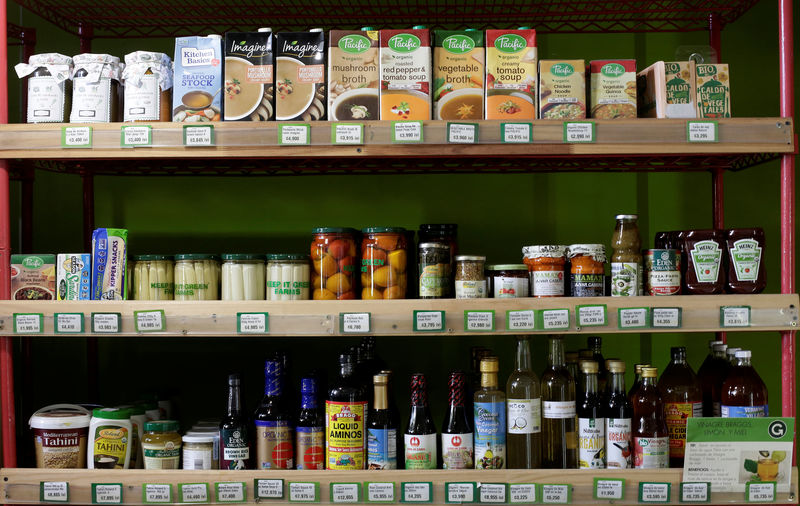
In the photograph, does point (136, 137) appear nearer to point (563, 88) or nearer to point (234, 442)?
point (234, 442)

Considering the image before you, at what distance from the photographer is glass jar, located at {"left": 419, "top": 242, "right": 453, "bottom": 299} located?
1848 millimetres

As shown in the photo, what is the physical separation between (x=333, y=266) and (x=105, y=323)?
2.07 ft

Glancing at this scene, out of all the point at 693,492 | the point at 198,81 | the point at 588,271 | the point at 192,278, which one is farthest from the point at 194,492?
the point at 693,492

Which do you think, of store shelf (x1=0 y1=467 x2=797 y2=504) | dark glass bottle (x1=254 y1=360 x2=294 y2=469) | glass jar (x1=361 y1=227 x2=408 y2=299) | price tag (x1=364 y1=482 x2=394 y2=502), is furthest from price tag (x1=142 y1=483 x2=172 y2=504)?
glass jar (x1=361 y1=227 x2=408 y2=299)

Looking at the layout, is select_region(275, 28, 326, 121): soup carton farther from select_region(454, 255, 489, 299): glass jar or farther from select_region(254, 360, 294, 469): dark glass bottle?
select_region(254, 360, 294, 469): dark glass bottle

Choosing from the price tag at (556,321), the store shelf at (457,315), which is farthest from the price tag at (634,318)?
the price tag at (556,321)

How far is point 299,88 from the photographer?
6.09ft

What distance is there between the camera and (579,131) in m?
1.81

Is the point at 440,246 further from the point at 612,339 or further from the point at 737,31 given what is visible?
the point at 737,31

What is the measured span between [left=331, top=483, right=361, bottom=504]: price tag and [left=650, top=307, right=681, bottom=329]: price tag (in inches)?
35.4

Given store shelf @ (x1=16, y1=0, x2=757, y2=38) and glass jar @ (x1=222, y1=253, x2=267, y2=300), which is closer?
glass jar @ (x1=222, y1=253, x2=267, y2=300)

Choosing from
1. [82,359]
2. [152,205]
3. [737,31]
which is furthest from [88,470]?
[737,31]

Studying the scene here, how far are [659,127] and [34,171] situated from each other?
6.95 feet

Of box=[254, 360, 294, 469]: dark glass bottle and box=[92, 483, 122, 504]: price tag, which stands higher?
box=[254, 360, 294, 469]: dark glass bottle
